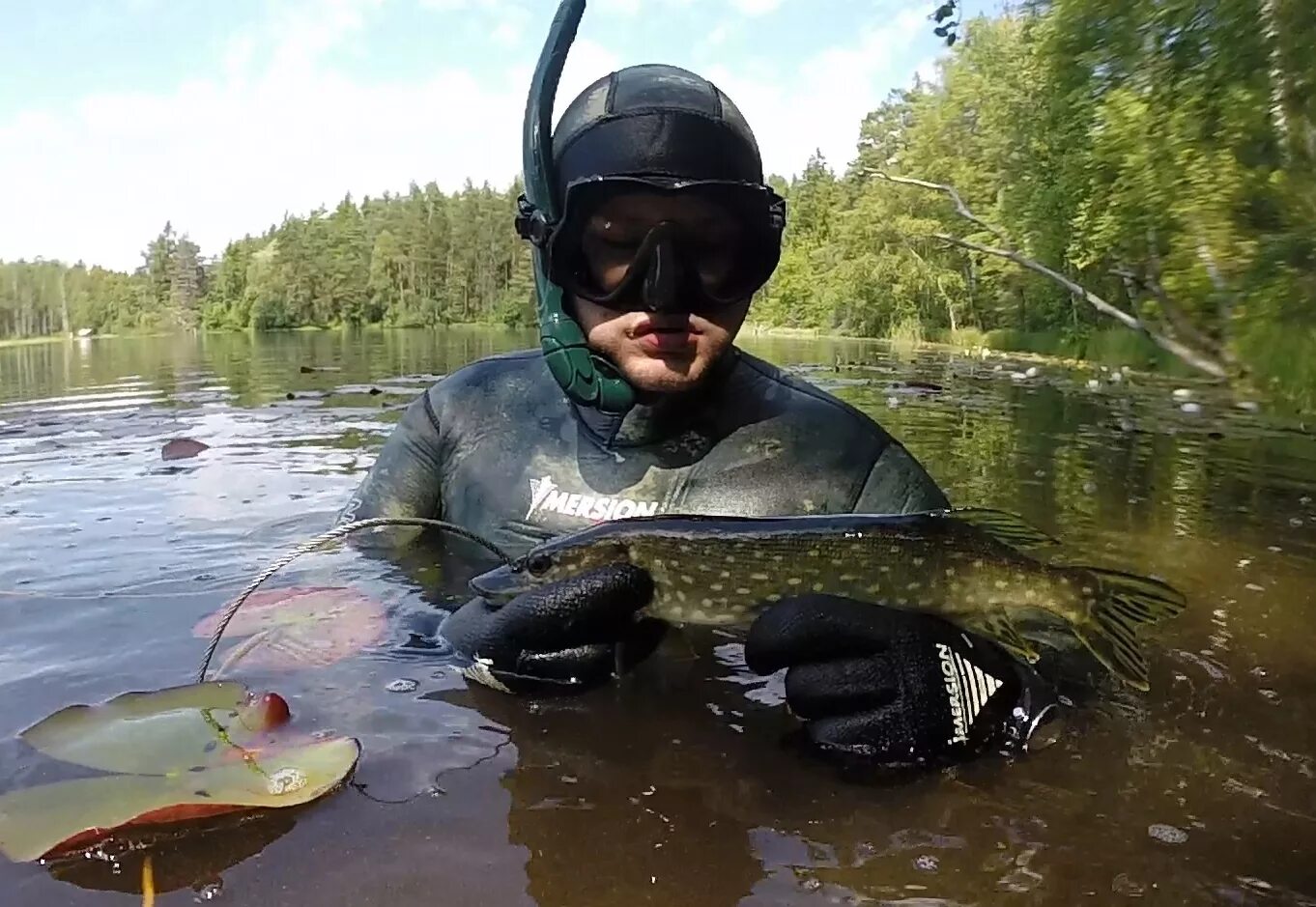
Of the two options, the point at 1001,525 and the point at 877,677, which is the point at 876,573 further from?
the point at 1001,525

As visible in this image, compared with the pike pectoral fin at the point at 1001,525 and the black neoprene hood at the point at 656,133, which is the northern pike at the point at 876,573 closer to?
the pike pectoral fin at the point at 1001,525

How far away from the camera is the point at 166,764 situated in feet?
7.98

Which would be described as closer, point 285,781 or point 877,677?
point 285,781

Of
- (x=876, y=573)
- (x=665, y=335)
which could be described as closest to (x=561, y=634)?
(x=876, y=573)

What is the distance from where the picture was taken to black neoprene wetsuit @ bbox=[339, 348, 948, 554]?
3.63m

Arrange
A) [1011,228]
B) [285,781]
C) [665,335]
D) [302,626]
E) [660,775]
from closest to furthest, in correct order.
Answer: [285,781]
[660,775]
[665,335]
[302,626]
[1011,228]

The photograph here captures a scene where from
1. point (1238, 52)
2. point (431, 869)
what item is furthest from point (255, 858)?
point (1238, 52)

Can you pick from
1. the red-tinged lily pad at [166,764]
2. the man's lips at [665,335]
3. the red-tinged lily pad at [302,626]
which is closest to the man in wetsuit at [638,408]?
the man's lips at [665,335]

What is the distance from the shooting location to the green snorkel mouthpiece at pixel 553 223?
3506 mm

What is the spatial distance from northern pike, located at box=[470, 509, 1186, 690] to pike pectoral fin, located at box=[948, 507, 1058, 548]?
0.01 m

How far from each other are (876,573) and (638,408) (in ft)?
3.92

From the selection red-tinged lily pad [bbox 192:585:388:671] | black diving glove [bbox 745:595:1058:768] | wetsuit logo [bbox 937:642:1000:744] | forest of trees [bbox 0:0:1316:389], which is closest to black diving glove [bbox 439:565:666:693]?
black diving glove [bbox 745:595:1058:768]

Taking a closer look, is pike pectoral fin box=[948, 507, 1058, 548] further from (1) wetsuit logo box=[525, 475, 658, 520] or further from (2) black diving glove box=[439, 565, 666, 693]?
(1) wetsuit logo box=[525, 475, 658, 520]

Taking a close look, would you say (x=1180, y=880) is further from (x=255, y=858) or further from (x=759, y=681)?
(x=255, y=858)
